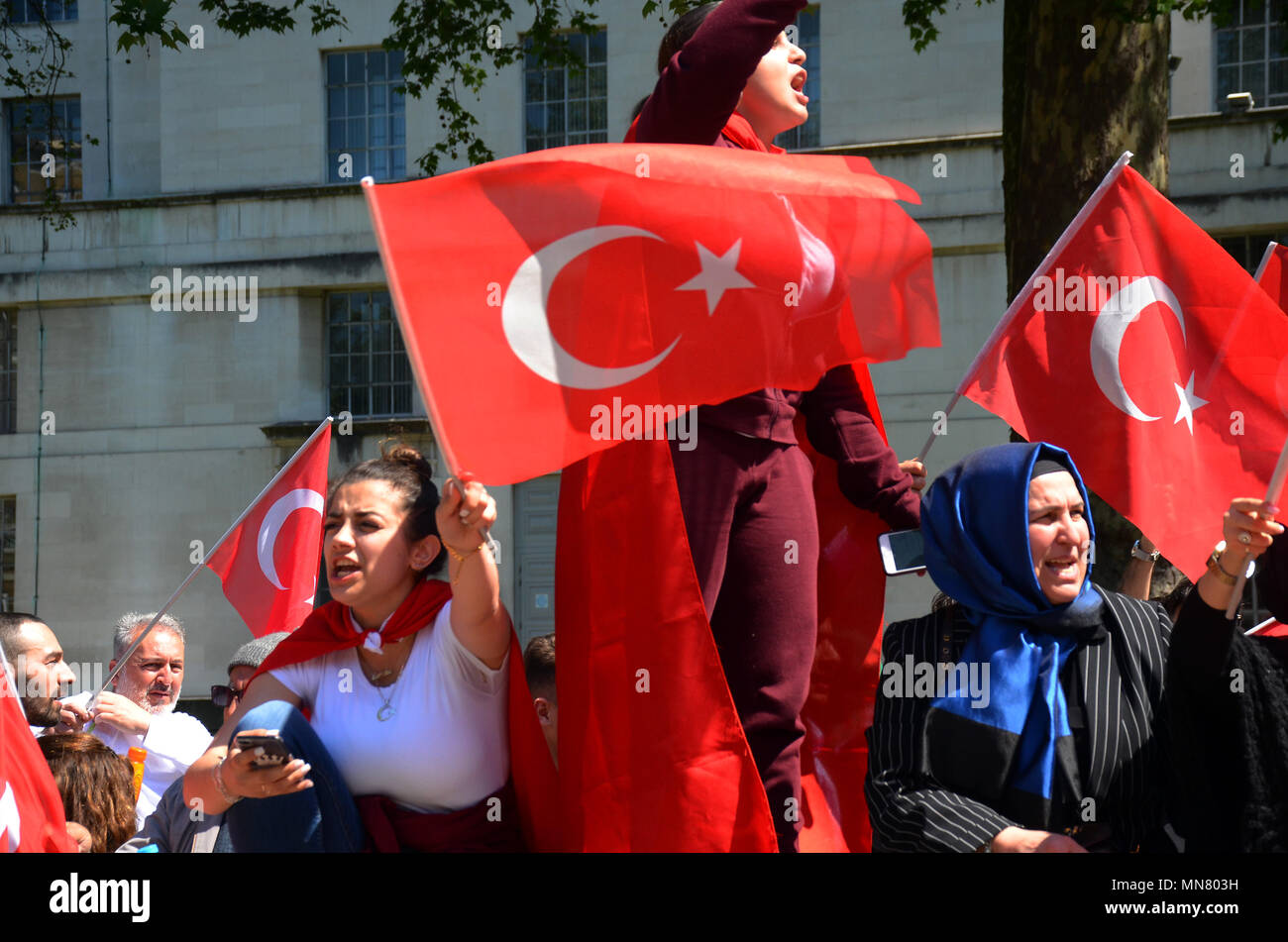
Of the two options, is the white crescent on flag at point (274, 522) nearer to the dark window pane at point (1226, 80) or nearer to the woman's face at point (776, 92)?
the woman's face at point (776, 92)

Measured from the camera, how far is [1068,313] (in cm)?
481

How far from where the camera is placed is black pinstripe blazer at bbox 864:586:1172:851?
317 centimetres

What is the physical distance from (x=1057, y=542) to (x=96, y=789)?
2.79 m

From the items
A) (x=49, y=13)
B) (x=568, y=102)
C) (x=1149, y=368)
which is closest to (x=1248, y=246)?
(x=568, y=102)

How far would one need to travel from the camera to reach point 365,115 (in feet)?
68.0

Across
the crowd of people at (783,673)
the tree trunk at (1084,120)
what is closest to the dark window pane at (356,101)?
the tree trunk at (1084,120)

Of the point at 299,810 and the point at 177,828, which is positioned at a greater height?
the point at 299,810

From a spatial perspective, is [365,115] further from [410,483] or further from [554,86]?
[410,483]

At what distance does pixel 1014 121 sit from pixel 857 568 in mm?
4064

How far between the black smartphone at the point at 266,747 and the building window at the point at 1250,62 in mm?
17411

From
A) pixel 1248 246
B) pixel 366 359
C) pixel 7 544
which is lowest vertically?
pixel 7 544

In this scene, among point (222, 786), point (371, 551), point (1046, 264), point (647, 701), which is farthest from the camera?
point (1046, 264)

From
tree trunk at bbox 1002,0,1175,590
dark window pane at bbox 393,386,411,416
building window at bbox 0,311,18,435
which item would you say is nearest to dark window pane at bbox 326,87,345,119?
dark window pane at bbox 393,386,411,416
